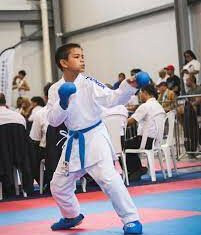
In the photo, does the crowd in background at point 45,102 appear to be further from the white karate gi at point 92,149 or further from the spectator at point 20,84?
the white karate gi at point 92,149

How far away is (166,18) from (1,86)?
15.1ft

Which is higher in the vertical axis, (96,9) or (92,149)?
(96,9)

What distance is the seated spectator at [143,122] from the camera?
8.14 meters

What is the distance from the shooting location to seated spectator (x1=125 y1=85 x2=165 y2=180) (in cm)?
814

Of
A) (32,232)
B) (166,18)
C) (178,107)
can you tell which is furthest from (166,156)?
(166,18)

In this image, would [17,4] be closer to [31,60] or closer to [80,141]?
[31,60]

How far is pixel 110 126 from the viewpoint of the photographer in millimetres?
7484

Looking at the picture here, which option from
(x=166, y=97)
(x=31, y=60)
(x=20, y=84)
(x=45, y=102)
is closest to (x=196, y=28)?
(x=166, y=97)

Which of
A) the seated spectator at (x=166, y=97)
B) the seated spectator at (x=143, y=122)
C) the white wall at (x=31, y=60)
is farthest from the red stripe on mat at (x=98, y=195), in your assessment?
the white wall at (x=31, y=60)

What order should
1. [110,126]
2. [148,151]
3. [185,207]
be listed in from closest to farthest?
[185,207]
[110,126]
[148,151]

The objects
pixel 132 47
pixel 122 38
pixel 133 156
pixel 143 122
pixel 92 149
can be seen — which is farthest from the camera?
pixel 122 38

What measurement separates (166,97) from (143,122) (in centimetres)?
334

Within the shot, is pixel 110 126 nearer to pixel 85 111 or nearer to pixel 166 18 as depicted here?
pixel 85 111

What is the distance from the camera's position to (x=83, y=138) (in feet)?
14.9
